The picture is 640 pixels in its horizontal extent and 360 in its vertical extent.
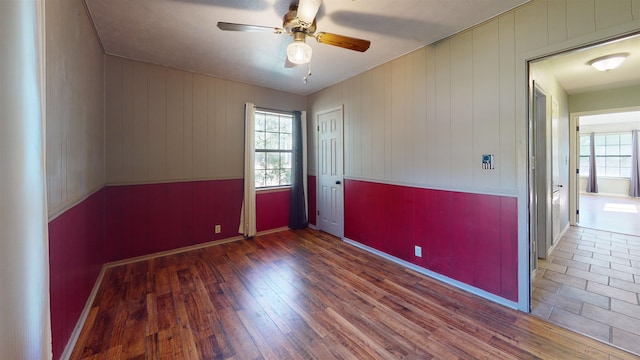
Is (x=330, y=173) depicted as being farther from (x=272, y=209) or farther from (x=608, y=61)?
(x=608, y=61)

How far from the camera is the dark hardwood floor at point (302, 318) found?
1709 mm

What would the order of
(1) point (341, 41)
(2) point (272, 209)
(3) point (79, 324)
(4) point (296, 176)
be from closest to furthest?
(3) point (79, 324)
(1) point (341, 41)
(2) point (272, 209)
(4) point (296, 176)

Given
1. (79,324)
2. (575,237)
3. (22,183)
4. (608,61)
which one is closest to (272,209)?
(79,324)

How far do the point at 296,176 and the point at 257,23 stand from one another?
2.68 meters

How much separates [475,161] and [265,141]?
10.6 feet

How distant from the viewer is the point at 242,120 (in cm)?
405

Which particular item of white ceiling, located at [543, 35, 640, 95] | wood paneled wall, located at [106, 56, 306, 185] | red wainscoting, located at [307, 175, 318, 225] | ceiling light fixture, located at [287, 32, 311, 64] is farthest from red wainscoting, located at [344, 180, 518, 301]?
wood paneled wall, located at [106, 56, 306, 185]

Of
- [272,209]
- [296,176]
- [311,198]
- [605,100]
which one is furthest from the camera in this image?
[311,198]

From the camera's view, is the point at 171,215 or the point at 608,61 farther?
the point at 171,215

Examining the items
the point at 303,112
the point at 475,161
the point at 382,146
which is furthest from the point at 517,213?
the point at 303,112

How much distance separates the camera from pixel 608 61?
9.37 feet

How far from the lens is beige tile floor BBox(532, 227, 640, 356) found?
75.6 inches

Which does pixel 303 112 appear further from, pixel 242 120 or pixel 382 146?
pixel 382 146

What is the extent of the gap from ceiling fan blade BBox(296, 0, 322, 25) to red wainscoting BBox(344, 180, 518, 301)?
6.99 ft
